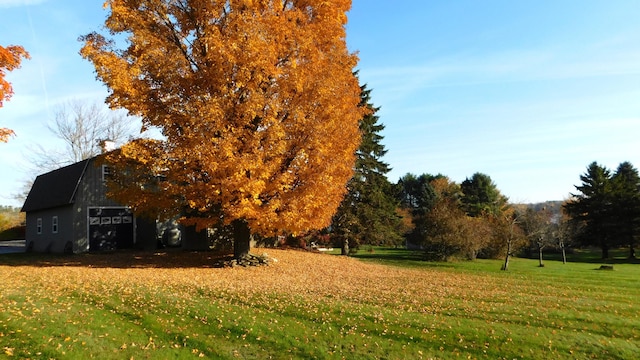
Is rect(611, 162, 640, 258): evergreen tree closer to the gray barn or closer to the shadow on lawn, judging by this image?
the shadow on lawn

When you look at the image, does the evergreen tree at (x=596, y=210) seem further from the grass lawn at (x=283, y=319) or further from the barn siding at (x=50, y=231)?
the barn siding at (x=50, y=231)

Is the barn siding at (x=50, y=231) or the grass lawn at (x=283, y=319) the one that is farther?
the barn siding at (x=50, y=231)

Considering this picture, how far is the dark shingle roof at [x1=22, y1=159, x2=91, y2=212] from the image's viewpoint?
24.0 metres

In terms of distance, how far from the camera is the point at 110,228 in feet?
81.6

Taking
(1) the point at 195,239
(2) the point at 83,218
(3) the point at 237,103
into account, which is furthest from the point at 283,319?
(2) the point at 83,218

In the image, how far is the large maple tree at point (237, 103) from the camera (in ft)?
47.1

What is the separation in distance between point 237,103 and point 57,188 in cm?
1766

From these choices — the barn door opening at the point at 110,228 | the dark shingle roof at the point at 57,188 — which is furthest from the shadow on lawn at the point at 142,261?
the dark shingle roof at the point at 57,188

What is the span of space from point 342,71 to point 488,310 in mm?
10241

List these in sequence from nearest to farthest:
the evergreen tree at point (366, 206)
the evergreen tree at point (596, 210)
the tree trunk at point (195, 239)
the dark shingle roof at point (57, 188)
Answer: the dark shingle roof at point (57, 188) → the tree trunk at point (195, 239) → the evergreen tree at point (366, 206) → the evergreen tree at point (596, 210)

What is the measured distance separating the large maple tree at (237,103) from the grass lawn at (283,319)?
307cm

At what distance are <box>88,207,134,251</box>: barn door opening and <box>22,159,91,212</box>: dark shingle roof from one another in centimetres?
177

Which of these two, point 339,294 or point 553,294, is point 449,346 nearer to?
point 339,294

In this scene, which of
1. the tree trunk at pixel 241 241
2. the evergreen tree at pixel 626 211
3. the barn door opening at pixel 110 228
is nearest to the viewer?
the tree trunk at pixel 241 241
